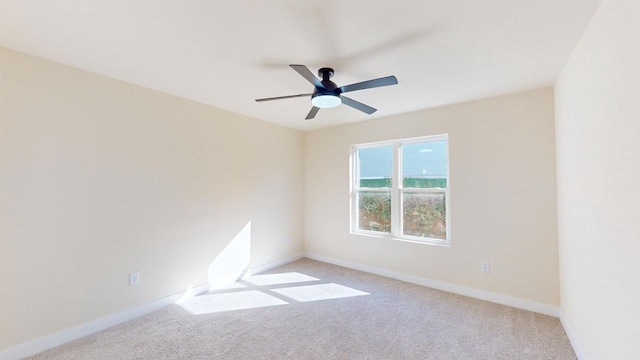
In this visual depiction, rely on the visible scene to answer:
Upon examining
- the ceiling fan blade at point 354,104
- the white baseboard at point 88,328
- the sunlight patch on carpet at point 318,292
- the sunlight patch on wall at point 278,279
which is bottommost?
the sunlight patch on carpet at point 318,292

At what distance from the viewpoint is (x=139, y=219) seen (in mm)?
2793

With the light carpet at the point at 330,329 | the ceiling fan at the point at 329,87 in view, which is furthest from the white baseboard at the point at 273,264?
the ceiling fan at the point at 329,87

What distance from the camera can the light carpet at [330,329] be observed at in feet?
7.04

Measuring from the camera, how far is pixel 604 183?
1.55 m

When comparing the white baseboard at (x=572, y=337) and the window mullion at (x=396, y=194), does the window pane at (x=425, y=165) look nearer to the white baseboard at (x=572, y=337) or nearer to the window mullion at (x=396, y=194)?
the window mullion at (x=396, y=194)

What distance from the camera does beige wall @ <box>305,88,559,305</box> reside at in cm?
278

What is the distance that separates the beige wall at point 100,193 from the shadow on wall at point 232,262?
0.11 metres

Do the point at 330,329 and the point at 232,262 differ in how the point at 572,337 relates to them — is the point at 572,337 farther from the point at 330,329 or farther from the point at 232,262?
the point at 232,262

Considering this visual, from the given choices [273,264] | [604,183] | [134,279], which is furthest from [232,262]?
[604,183]

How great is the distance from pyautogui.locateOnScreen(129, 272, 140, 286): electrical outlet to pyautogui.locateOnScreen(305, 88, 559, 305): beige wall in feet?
9.83

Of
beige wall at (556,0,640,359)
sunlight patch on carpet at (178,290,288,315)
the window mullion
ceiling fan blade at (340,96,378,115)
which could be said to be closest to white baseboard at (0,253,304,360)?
sunlight patch on carpet at (178,290,288,315)

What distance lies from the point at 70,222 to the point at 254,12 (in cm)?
241

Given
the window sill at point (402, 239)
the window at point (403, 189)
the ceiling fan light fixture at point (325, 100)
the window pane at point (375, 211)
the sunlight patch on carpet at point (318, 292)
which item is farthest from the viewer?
the window pane at point (375, 211)

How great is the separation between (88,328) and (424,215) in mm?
3926
